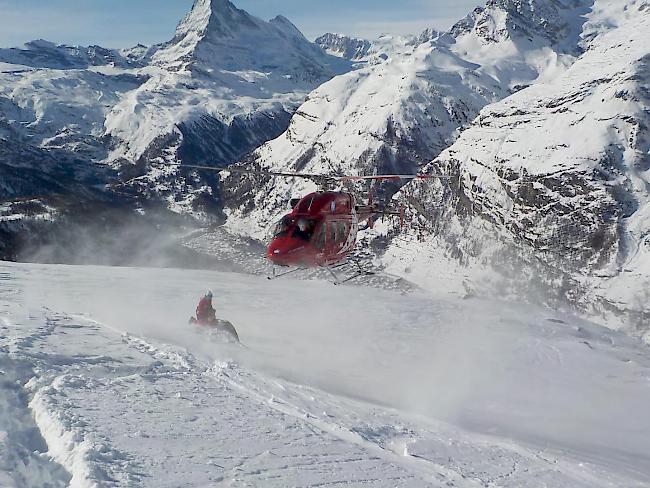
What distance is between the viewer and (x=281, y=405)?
12.5 meters

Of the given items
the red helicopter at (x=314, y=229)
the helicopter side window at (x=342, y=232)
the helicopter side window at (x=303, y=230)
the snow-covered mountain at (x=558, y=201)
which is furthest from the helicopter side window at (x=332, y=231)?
the snow-covered mountain at (x=558, y=201)

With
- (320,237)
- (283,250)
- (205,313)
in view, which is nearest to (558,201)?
(320,237)

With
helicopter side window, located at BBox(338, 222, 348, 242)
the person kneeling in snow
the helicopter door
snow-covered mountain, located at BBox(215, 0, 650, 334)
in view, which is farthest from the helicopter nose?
snow-covered mountain, located at BBox(215, 0, 650, 334)

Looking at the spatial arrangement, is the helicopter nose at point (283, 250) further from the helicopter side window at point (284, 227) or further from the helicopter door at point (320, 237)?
the helicopter door at point (320, 237)

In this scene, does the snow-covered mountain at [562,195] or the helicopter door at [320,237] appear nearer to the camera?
the helicopter door at [320,237]

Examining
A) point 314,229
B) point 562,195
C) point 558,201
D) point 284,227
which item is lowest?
point 284,227

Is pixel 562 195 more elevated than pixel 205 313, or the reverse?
pixel 562 195

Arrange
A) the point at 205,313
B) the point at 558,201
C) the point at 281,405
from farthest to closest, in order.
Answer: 1. the point at 558,201
2. the point at 205,313
3. the point at 281,405

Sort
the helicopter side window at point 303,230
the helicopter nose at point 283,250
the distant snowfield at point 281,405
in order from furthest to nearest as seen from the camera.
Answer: the helicopter side window at point 303,230, the helicopter nose at point 283,250, the distant snowfield at point 281,405

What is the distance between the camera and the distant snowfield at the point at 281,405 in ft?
30.6

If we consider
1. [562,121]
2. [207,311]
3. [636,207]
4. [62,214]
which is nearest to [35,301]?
[207,311]

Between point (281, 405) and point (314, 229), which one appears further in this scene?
point (314, 229)

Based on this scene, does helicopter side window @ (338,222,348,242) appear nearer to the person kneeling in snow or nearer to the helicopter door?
the helicopter door

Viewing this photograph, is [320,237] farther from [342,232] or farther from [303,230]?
[342,232]
